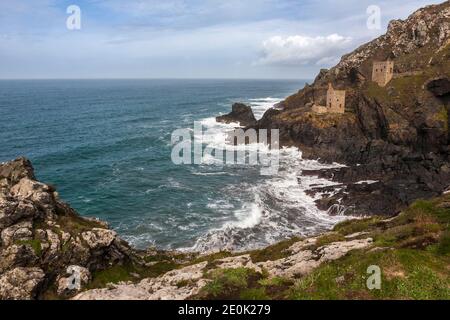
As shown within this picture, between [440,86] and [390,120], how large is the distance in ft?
38.6

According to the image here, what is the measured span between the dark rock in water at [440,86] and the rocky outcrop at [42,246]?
67552 millimetres

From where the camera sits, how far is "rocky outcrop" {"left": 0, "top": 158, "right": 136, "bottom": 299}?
Result: 67.1 ft

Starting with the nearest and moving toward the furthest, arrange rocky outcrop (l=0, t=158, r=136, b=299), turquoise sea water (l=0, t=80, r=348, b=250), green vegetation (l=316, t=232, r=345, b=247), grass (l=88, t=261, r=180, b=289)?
1. rocky outcrop (l=0, t=158, r=136, b=299)
2. grass (l=88, t=261, r=180, b=289)
3. green vegetation (l=316, t=232, r=345, b=247)
4. turquoise sea water (l=0, t=80, r=348, b=250)

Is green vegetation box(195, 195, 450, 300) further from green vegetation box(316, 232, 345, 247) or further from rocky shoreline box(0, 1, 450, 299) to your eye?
green vegetation box(316, 232, 345, 247)

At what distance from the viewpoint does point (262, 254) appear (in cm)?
2769

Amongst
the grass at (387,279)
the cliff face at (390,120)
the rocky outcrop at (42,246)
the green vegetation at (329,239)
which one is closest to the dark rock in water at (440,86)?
the cliff face at (390,120)

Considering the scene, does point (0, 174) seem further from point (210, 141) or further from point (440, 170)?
point (210, 141)

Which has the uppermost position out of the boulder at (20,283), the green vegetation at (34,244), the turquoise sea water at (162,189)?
the green vegetation at (34,244)

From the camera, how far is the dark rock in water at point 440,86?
68606 millimetres

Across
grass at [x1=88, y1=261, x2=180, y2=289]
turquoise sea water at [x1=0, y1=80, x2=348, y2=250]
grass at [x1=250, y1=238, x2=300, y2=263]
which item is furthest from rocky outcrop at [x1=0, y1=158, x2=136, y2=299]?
turquoise sea water at [x1=0, y1=80, x2=348, y2=250]

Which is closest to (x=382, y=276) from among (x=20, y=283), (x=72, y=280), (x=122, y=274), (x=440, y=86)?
(x=122, y=274)

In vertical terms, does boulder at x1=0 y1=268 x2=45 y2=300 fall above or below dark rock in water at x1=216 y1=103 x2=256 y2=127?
below

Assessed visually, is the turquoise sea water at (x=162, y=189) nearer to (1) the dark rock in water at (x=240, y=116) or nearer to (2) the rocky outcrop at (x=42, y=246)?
(1) the dark rock in water at (x=240, y=116)

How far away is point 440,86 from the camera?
6969 cm
